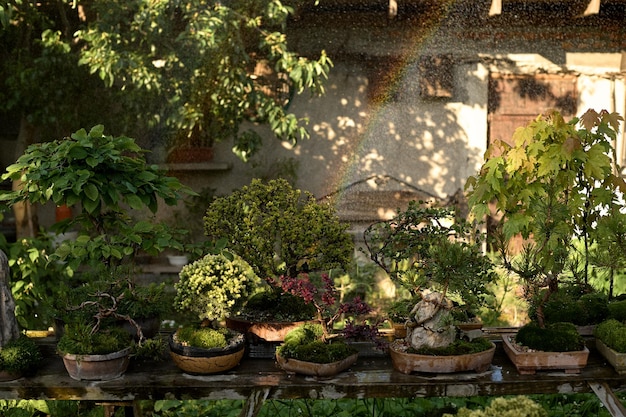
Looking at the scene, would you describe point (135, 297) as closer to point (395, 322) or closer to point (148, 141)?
point (395, 322)

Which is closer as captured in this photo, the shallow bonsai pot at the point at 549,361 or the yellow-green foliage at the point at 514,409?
the shallow bonsai pot at the point at 549,361

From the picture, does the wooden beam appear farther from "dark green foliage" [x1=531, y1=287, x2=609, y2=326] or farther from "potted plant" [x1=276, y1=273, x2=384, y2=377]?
"potted plant" [x1=276, y1=273, x2=384, y2=377]

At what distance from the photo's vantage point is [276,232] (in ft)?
12.2

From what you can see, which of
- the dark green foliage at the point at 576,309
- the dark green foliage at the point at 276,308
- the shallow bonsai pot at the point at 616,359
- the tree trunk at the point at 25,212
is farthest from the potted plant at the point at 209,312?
the tree trunk at the point at 25,212

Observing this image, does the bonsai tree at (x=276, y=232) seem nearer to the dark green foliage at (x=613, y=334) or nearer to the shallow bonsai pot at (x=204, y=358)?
the shallow bonsai pot at (x=204, y=358)

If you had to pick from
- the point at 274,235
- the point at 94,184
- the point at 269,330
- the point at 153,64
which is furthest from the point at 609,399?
the point at 153,64

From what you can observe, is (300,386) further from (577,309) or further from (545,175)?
(545,175)

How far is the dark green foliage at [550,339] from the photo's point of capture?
129 inches

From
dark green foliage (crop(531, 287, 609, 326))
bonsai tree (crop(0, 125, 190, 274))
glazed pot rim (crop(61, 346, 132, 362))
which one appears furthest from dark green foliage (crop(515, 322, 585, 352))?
glazed pot rim (crop(61, 346, 132, 362))

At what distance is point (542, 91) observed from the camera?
8516mm

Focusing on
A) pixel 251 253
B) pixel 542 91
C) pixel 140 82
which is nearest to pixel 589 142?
pixel 251 253

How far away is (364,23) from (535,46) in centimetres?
195

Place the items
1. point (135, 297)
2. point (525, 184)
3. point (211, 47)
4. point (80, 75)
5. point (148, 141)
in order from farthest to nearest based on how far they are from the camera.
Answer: point (148, 141)
point (80, 75)
point (211, 47)
point (525, 184)
point (135, 297)

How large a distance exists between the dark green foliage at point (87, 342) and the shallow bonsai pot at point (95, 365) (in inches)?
1.0
